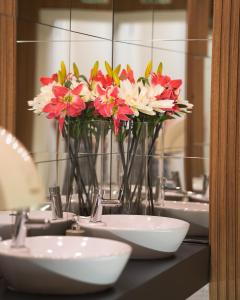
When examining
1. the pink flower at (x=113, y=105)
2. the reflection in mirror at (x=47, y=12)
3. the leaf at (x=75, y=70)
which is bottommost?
the pink flower at (x=113, y=105)

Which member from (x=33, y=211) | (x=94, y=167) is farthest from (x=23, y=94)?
(x=94, y=167)

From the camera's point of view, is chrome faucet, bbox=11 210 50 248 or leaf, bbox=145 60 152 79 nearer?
chrome faucet, bbox=11 210 50 248

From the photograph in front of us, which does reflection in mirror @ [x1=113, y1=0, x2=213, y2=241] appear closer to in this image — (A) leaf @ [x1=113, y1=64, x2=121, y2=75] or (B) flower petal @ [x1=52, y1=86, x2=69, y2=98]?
(A) leaf @ [x1=113, y1=64, x2=121, y2=75]

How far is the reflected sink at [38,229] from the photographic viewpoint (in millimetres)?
2471

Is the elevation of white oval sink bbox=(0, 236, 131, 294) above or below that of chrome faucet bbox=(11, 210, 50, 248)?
below

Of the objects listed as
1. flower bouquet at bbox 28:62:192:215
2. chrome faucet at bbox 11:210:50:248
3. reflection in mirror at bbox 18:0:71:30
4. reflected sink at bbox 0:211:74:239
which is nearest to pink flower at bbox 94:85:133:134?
flower bouquet at bbox 28:62:192:215

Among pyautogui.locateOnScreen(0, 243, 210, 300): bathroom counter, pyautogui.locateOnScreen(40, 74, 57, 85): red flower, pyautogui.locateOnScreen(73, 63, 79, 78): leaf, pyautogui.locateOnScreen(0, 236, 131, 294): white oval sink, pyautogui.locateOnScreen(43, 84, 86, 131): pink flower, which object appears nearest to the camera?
pyautogui.locateOnScreen(0, 236, 131, 294): white oval sink

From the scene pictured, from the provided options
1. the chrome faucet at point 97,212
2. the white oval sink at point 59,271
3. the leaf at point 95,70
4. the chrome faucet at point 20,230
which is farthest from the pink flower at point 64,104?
the white oval sink at point 59,271

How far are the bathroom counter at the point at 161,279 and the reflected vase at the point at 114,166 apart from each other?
323 millimetres

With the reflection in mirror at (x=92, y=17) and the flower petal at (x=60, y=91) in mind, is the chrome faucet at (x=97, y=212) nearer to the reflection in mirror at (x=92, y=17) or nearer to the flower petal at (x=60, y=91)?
the flower petal at (x=60, y=91)

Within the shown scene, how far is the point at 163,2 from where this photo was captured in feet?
11.3

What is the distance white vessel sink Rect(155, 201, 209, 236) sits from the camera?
11.2ft

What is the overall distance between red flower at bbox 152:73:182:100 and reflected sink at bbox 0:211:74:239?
2.36 ft

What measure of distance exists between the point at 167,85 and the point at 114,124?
0.34 meters
